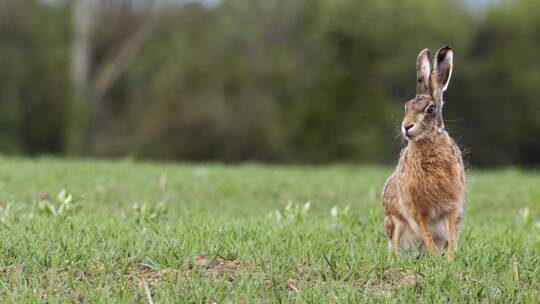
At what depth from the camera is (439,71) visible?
21.8ft

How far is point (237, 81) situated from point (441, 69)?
35767mm

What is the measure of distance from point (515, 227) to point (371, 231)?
2354 mm

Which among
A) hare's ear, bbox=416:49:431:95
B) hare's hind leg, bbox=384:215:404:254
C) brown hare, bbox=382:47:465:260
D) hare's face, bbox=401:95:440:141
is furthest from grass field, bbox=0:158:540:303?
hare's ear, bbox=416:49:431:95

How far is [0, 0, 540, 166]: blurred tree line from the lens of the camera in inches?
1585

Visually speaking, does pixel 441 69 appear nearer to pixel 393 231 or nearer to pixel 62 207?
pixel 393 231

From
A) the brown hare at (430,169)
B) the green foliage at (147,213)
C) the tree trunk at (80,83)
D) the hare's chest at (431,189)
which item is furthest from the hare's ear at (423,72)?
the tree trunk at (80,83)

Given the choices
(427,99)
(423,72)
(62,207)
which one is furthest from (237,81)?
(427,99)

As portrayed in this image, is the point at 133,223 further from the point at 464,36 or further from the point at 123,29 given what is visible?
the point at 464,36

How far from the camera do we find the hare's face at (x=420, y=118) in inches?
251

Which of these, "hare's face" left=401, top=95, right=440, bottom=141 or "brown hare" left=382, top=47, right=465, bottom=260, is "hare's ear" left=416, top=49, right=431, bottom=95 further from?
"hare's face" left=401, top=95, right=440, bottom=141

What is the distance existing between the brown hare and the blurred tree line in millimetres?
32656

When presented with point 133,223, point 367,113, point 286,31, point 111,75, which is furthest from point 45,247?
point 286,31

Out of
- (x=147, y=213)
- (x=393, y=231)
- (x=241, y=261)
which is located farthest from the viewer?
(x=147, y=213)

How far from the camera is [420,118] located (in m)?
6.42
